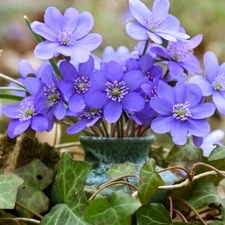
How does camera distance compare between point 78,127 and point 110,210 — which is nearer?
point 110,210

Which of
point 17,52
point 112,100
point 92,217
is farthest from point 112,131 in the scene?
point 17,52

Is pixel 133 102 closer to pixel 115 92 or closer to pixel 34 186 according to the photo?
pixel 115 92

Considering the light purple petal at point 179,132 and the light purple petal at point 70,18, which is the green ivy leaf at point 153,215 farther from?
the light purple petal at point 70,18

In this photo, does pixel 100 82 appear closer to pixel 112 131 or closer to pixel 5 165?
pixel 112 131

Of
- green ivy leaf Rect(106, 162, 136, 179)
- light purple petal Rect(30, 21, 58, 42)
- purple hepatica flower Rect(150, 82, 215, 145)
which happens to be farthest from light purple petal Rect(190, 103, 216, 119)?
light purple petal Rect(30, 21, 58, 42)

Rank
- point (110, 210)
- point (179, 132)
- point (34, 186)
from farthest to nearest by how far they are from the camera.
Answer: point (34, 186)
point (179, 132)
point (110, 210)

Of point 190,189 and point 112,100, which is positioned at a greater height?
point 112,100

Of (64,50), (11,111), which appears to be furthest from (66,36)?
(11,111)

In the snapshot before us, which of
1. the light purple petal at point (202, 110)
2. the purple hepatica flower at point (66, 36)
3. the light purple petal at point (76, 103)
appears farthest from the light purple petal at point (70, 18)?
the light purple petal at point (202, 110)
